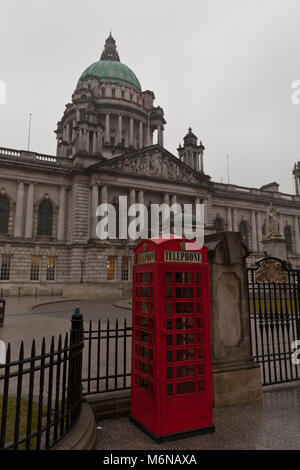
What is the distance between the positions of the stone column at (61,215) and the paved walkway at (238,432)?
3172cm

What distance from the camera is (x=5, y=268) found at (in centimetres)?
3164

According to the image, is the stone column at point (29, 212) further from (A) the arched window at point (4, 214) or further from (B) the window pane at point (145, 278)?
(B) the window pane at point (145, 278)

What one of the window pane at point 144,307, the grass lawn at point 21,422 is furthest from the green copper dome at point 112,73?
the grass lawn at point 21,422

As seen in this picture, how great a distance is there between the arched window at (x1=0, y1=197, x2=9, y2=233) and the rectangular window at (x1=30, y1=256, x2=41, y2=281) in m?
4.37

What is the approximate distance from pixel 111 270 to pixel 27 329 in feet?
73.7

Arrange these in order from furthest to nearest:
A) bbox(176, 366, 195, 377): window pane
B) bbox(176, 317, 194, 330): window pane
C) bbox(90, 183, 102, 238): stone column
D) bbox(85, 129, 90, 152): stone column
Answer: bbox(85, 129, 90, 152): stone column < bbox(90, 183, 102, 238): stone column < bbox(176, 366, 195, 377): window pane < bbox(176, 317, 194, 330): window pane

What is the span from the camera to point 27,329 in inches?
432

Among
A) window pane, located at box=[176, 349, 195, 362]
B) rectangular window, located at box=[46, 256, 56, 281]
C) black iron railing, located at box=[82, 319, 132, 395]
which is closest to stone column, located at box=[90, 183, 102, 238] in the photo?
rectangular window, located at box=[46, 256, 56, 281]

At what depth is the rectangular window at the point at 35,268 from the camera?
32.8m

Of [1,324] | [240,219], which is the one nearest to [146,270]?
[1,324]

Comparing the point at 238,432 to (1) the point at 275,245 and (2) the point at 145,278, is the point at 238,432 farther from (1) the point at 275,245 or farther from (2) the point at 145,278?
(1) the point at 275,245

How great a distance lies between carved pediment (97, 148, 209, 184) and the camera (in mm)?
35938

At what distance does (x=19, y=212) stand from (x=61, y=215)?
14.6ft

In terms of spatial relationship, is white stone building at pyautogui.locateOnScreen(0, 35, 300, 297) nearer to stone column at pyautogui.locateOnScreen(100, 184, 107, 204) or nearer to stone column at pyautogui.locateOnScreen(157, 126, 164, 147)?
stone column at pyautogui.locateOnScreen(100, 184, 107, 204)
